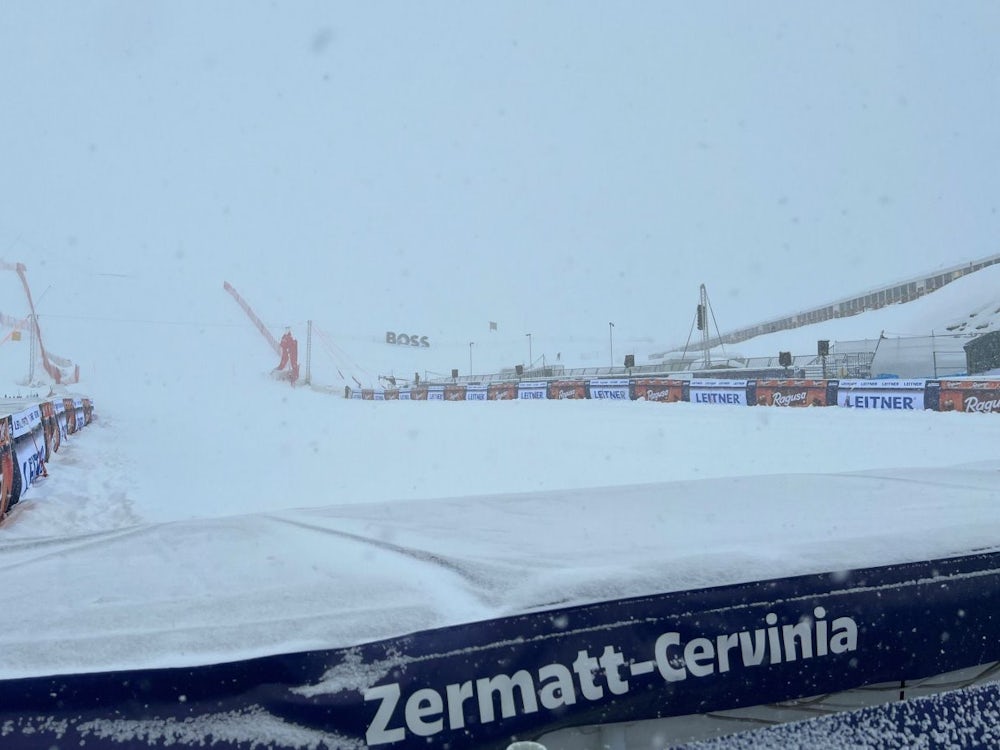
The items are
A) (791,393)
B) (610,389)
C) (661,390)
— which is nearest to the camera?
(791,393)

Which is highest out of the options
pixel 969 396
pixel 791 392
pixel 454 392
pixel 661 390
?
pixel 454 392

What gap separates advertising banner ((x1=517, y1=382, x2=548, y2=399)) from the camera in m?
30.0

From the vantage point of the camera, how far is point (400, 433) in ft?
51.8

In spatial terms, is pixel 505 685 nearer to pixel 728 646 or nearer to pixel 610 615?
pixel 610 615

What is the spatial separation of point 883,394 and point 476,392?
19321 millimetres

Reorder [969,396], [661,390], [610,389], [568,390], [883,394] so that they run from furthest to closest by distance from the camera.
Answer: [568,390] < [610,389] < [661,390] < [883,394] < [969,396]

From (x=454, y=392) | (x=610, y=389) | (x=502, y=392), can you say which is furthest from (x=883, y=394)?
(x=454, y=392)

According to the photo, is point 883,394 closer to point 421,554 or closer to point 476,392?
point 421,554

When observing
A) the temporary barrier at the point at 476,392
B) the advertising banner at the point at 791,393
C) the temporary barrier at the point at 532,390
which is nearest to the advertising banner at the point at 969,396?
the advertising banner at the point at 791,393

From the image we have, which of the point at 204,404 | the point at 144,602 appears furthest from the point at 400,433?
the point at 204,404

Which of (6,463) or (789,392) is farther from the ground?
(789,392)

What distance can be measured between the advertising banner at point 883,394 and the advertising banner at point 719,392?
10.7ft

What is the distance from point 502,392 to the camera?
3209 cm

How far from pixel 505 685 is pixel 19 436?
343 inches
